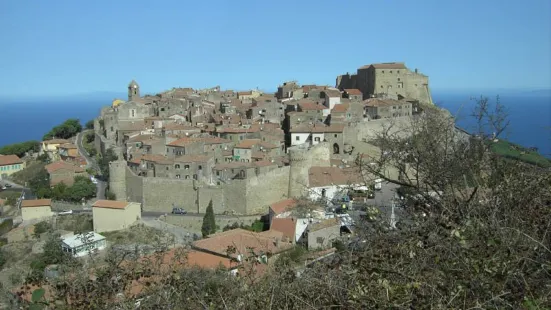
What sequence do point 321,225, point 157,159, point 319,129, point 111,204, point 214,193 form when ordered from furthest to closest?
point 319,129, point 157,159, point 214,193, point 111,204, point 321,225

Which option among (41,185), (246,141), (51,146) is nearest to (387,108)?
(246,141)

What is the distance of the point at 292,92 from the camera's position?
40844mm

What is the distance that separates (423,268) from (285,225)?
1530cm

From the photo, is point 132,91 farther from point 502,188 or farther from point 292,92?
point 502,188

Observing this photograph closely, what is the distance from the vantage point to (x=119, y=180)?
25.7 meters

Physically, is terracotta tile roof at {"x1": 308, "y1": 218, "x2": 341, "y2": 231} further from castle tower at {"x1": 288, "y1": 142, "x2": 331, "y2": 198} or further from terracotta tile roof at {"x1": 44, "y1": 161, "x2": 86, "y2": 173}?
terracotta tile roof at {"x1": 44, "y1": 161, "x2": 86, "y2": 173}

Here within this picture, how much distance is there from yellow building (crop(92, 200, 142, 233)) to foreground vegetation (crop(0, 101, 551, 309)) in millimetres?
18041

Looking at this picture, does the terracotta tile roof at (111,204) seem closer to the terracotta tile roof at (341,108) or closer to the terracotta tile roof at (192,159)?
the terracotta tile roof at (192,159)

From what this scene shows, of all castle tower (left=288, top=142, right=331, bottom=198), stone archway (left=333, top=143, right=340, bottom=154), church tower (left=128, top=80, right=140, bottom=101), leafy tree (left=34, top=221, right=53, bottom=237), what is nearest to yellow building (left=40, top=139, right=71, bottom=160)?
church tower (left=128, top=80, right=140, bottom=101)

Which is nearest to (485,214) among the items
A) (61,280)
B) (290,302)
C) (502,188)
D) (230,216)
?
(502,188)

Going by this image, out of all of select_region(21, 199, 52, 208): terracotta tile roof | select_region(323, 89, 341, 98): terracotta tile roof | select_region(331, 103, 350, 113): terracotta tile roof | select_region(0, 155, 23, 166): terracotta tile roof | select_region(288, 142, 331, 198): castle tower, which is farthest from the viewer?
select_region(323, 89, 341, 98): terracotta tile roof

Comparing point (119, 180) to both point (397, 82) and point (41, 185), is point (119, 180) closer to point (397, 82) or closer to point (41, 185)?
point (41, 185)

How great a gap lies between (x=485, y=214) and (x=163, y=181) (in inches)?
824

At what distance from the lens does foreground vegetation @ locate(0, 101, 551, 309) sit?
360 centimetres
